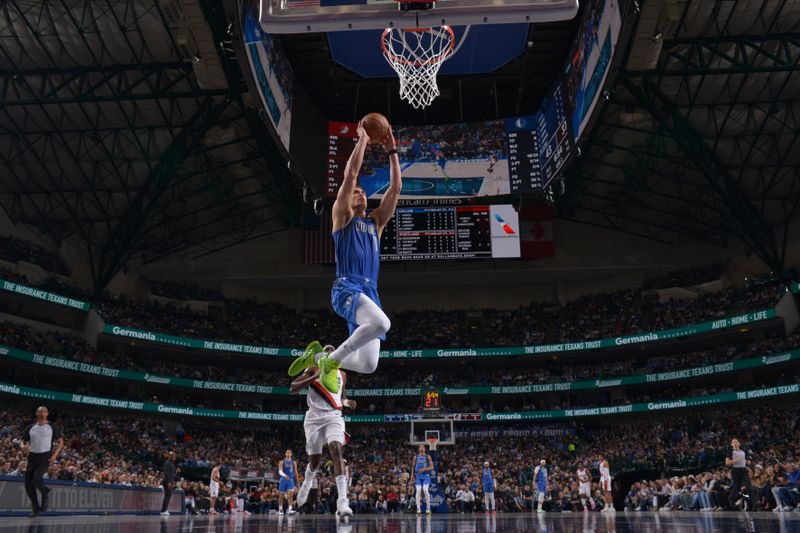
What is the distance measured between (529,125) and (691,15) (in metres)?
6.87

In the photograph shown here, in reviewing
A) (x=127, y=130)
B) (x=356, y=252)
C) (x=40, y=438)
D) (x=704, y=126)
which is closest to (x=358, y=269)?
(x=356, y=252)

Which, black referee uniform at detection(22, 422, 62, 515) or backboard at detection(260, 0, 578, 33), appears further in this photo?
black referee uniform at detection(22, 422, 62, 515)

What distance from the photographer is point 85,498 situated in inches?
635

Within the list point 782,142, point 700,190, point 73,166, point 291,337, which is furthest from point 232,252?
point 782,142

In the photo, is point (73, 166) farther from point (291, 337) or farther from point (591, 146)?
point (591, 146)

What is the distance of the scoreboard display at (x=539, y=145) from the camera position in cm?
2453

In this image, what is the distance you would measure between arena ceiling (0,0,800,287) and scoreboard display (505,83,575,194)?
2.37 m

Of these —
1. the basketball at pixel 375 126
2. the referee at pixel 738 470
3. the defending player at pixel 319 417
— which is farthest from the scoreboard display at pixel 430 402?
the basketball at pixel 375 126

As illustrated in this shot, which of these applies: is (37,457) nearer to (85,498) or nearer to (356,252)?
(85,498)

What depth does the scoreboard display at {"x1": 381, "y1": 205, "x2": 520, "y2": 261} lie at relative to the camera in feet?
98.4

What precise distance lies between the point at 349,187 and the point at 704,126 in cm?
2826

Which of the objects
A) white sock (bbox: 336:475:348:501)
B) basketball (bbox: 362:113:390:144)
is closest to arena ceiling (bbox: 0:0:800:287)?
basketball (bbox: 362:113:390:144)

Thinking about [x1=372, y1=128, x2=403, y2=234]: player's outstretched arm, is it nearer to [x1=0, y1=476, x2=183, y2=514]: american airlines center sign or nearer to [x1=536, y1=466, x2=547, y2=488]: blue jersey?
[x1=0, y1=476, x2=183, y2=514]: american airlines center sign

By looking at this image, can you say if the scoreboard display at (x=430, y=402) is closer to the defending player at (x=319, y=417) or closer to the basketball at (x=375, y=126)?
the defending player at (x=319, y=417)
